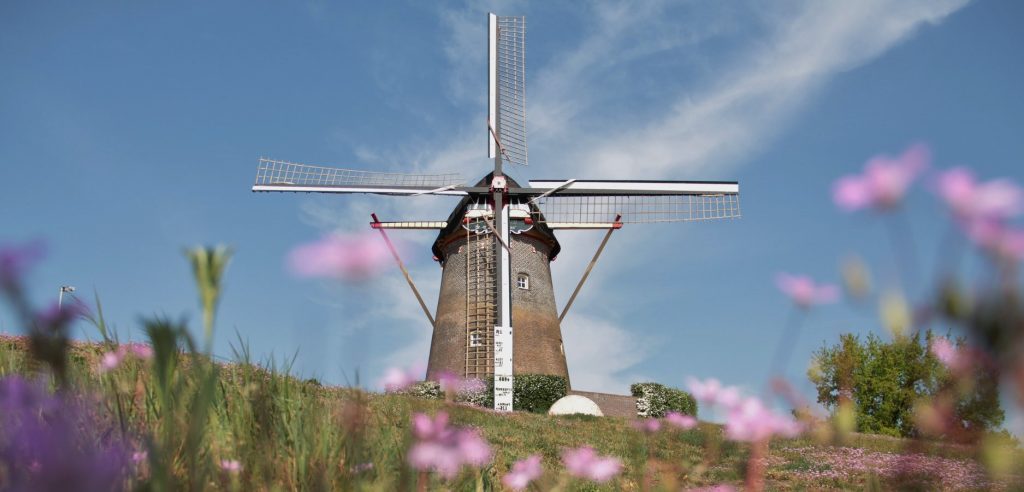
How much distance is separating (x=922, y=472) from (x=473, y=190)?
23.3 metres

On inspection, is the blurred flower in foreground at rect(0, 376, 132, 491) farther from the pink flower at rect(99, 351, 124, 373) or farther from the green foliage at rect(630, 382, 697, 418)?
the green foliage at rect(630, 382, 697, 418)

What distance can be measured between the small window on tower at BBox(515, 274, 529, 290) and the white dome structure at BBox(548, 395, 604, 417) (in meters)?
5.16

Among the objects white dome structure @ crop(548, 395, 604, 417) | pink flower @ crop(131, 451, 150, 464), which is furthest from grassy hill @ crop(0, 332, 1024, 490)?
white dome structure @ crop(548, 395, 604, 417)

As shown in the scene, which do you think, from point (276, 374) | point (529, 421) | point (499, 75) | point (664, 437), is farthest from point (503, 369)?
point (276, 374)

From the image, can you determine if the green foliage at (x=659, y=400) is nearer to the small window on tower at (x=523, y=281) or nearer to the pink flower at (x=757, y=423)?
the small window on tower at (x=523, y=281)

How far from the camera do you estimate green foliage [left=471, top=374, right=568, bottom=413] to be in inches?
865

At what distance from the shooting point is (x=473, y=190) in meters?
24.6

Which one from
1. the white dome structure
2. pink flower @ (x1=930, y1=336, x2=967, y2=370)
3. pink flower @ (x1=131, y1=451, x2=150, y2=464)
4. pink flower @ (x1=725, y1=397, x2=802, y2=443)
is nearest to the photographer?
pink flower @ (x1=930, y1=336, x2=967, y2=370)

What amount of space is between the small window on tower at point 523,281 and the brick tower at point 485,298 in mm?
33

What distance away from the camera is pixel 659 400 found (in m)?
24.9

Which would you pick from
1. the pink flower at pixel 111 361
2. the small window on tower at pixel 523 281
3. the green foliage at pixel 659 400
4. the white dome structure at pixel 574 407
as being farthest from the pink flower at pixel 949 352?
the green foliage at pixel 659 400

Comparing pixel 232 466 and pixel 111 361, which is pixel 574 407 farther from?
pixel 232 466

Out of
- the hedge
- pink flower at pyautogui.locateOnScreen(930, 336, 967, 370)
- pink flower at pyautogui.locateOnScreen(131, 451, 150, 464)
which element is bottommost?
pink flower at pyautogui.locateOnScreen(131, 451, 150, 464)

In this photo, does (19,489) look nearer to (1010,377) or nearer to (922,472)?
(1010,377)
